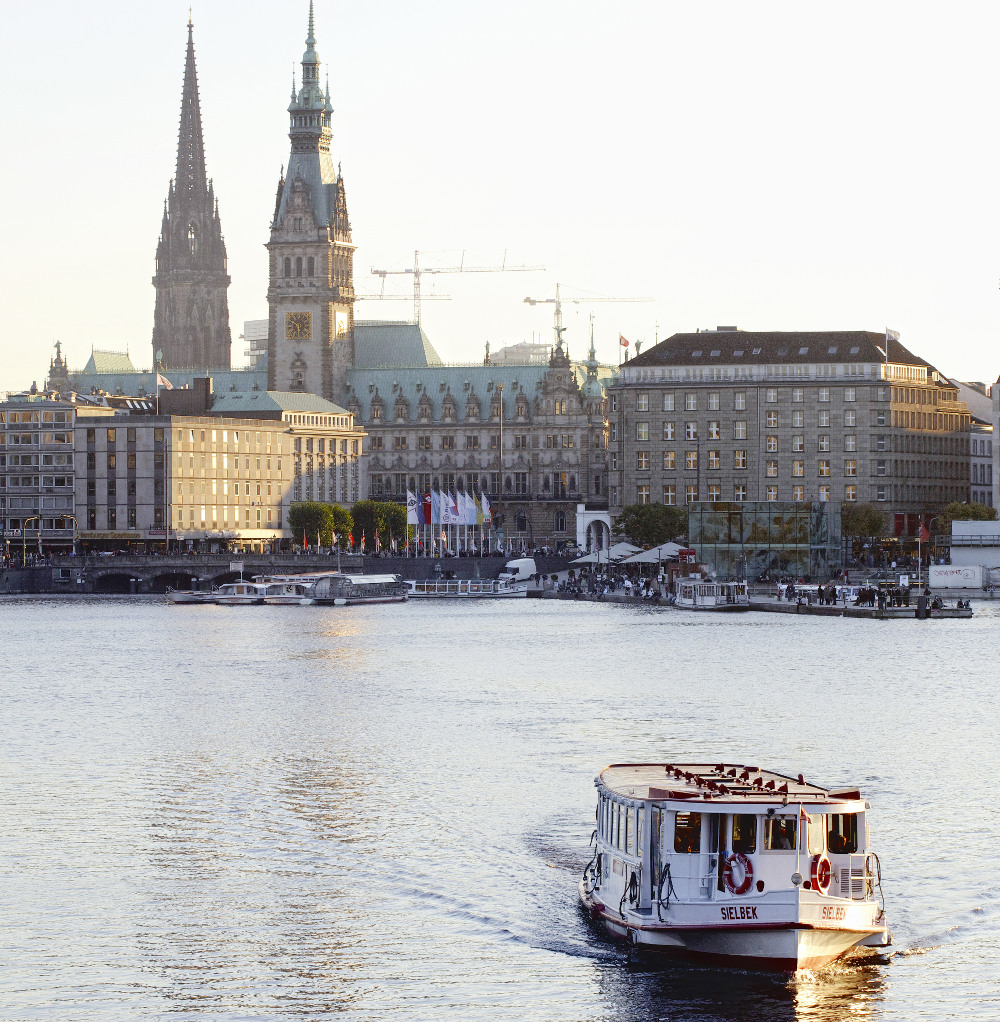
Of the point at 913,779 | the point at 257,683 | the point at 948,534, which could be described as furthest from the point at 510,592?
the point at 913,779

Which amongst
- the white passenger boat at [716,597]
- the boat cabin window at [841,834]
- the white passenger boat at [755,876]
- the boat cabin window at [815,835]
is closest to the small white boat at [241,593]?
the white passenger boat at [716,597]

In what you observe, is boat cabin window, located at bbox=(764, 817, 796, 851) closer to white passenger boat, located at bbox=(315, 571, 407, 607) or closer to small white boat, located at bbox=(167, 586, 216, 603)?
white passenger boat, located at bbox=(315, 571, 407, 607)

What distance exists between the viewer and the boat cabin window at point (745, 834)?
130 feet

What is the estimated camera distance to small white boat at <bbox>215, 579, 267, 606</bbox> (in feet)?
616

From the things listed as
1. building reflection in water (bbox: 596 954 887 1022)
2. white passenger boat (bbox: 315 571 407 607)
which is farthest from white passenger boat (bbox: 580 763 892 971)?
white passenger boat (bbox: 315 571 407 607)

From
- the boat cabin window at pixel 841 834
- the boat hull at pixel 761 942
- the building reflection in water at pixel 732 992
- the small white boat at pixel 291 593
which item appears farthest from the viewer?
the small white boat at pixel 291 593

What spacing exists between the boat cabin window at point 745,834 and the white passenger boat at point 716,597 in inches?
4588

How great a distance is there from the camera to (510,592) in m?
196

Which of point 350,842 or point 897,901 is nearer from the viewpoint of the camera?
point 897,901

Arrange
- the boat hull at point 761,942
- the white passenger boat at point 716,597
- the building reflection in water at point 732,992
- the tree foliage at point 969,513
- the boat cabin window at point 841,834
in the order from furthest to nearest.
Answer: the tree foliage at point 969,513
the white passenger boat at point 716,597
the boat cabin window at point 841,834
the boat hull at point 761,942
the building reflection in water at point 732,992

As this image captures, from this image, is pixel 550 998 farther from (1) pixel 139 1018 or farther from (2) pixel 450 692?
(2) pixel 450 692

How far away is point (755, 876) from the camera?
39625 millimetres

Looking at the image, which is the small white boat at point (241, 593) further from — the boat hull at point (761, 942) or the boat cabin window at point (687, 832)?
the boat cabin window at point (687, 832)

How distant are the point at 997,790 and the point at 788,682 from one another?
110ft
